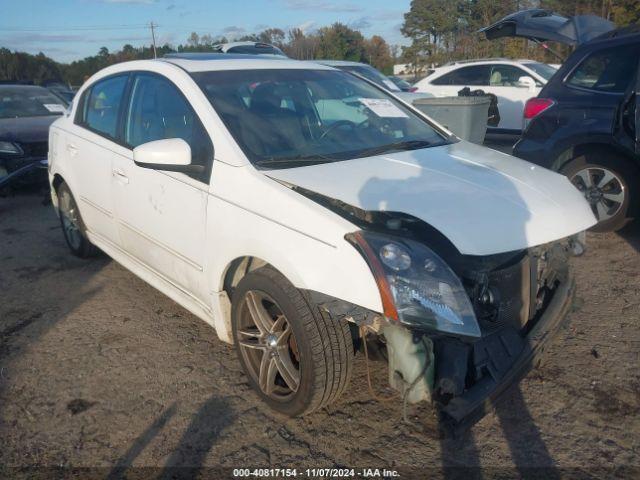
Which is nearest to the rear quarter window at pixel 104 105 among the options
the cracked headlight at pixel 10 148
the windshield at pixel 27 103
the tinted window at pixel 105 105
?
the tinted window at pixel 105 105

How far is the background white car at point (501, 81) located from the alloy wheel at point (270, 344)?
872 cm

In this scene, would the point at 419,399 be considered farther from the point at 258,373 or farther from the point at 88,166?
the point at 88,166

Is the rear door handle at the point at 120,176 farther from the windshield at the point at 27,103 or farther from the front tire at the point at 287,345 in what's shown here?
the windshield at the point at 27,103

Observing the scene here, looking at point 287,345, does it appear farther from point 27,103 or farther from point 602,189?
point 27,103

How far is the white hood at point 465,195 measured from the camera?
7.66 ft

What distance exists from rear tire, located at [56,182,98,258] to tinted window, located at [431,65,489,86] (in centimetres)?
879

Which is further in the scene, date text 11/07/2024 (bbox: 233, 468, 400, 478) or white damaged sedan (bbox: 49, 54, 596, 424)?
date text 11/07/2024 (bbox: 233, 468, 400, 478)

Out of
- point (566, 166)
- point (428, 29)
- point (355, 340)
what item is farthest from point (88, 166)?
point (428, 29)

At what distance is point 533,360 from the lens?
2428mm

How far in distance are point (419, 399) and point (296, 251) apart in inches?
32.0

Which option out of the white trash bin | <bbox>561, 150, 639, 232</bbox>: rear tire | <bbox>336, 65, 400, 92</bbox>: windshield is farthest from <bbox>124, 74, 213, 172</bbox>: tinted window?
<bbox>336, 65, 400, 92</bbox>: windshield

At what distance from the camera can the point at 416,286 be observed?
2.18m

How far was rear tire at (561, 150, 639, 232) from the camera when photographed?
486 centimetres

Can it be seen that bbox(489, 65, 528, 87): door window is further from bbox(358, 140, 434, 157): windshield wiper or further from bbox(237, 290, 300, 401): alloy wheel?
bbox(237, 290, 300, 401): alloy wheel
